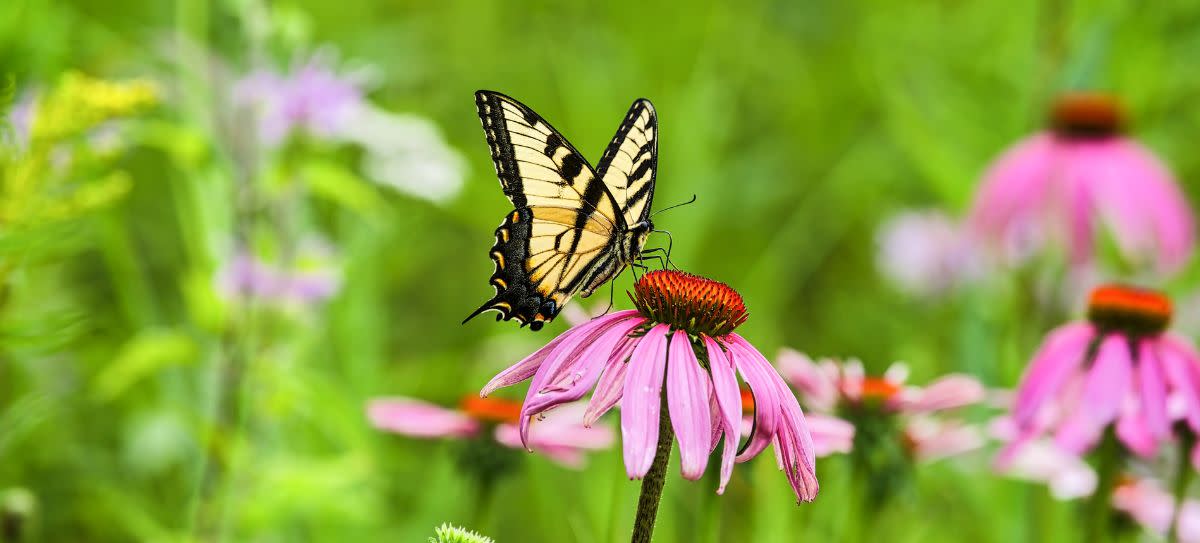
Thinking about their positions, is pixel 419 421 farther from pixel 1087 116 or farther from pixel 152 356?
pixel 1087 116

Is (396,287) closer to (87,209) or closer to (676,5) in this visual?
(676,5)

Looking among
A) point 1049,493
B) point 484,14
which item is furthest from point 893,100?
point 484,14

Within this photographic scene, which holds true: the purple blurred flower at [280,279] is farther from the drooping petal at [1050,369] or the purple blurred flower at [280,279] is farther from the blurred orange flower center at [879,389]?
the drooping petal at [1050,369]

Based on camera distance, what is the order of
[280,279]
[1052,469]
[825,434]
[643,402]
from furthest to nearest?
[280,279]
[1052,469]
[825,434]
[643,402]

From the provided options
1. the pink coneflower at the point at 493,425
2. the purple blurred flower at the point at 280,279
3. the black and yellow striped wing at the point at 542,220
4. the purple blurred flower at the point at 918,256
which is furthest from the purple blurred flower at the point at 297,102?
the purple blurred flower at the point at 918,256

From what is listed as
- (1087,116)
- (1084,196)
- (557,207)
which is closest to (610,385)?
(557,207)
